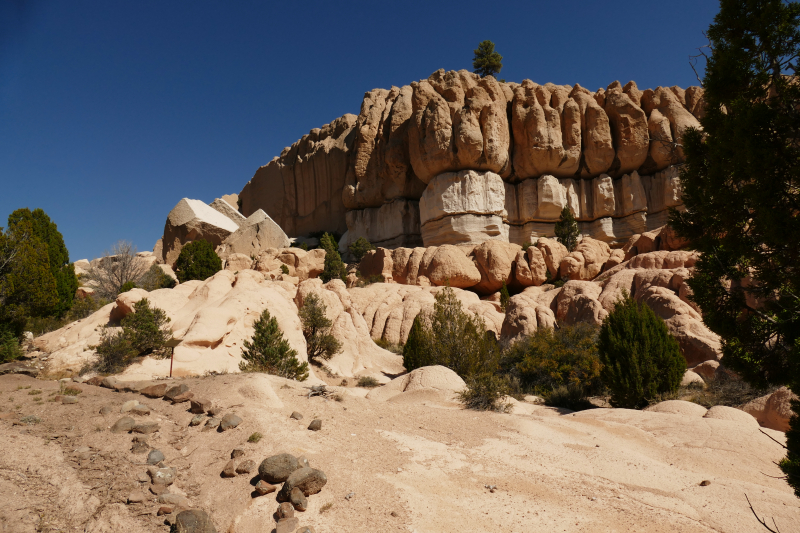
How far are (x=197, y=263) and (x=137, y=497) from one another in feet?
89.4

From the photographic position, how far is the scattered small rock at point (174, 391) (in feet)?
30.1

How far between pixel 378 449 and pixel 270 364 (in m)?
8.19

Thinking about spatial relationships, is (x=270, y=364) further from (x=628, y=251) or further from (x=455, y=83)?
(x=455, y=83)

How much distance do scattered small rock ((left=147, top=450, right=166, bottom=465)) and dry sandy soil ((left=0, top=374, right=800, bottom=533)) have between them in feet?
0.46

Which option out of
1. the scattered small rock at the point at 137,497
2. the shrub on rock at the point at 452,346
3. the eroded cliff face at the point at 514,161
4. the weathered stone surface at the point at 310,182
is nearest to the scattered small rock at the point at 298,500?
the scattered small rock at the point at 137,497

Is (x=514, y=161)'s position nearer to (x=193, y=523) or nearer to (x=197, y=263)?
(x=197, y=263)

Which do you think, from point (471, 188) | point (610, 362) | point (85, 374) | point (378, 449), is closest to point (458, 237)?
point (471, 188)

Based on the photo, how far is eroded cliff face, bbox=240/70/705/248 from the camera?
4359cm

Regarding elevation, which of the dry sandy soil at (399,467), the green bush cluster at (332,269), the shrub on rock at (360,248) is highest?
the shrub on rock at (360,248)

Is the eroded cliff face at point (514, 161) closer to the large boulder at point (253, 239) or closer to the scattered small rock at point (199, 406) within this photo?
the large boulder at point (253, 239)

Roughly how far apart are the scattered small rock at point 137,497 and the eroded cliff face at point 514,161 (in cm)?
3833

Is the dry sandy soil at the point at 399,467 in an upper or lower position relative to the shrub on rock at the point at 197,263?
lower

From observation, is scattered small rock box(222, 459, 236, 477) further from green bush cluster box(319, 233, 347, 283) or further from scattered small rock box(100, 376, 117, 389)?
green bush cluster box(319, 233, 347, 283)

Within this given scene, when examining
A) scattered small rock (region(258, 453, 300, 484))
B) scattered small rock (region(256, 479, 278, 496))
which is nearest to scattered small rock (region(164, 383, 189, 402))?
scattered small rock (region(258, 453, 300, 484))
